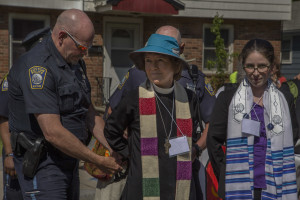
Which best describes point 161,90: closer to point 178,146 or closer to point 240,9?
point 178,146

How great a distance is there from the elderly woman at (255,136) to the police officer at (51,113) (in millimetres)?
834

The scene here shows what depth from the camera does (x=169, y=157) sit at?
3154mm

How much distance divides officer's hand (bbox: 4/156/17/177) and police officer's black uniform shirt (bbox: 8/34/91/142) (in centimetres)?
44

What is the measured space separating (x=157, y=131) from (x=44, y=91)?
2.62 ft

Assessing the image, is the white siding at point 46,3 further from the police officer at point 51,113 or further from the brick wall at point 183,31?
the police officer at point 51,113

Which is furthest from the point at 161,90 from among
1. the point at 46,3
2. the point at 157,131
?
the point at 46,3

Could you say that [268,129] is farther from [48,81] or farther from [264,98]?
[48,81]

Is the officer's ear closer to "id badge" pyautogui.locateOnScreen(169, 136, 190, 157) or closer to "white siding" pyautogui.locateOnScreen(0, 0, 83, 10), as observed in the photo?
"id badge" pyautogui.locateOnScreen(169, 136, 190, 157)

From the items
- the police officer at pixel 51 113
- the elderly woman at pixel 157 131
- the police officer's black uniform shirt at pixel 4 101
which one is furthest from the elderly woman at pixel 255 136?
the police officer's black uniform shirt at pixel 4 101

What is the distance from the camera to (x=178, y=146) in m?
3.15

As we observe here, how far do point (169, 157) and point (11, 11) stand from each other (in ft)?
33.1

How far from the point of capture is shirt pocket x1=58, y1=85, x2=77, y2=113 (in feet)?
10.5

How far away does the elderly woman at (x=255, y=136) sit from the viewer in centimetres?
343

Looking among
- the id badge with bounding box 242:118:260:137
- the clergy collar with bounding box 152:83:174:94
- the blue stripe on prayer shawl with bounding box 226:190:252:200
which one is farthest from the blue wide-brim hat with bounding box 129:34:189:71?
the blue stripe on prayer shawl with bounding box 226:190:252:200
